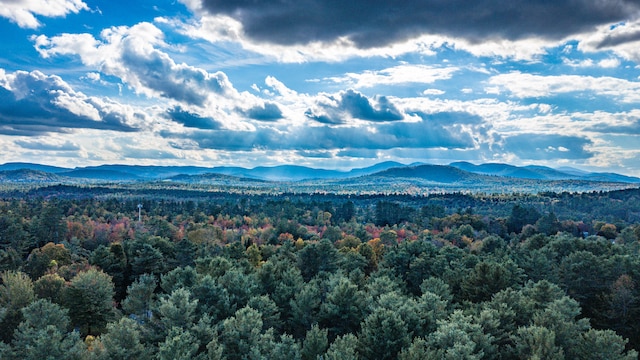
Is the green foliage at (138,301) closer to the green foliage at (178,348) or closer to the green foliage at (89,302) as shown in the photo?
the green foliage at (89,302)

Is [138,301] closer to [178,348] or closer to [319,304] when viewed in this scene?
[319,304]

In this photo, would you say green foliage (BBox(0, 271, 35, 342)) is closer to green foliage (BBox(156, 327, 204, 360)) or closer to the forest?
the forest

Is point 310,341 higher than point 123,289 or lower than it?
higher

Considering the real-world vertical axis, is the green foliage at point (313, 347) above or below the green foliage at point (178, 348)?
below

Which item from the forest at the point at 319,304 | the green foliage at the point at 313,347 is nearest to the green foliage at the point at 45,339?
the forest at the point at 319,304

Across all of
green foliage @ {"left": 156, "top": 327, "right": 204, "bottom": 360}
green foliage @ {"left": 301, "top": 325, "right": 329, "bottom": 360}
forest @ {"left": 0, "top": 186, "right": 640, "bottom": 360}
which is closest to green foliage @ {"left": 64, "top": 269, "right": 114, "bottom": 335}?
forest @ {"left": 0, "top": 186, "right": 640, "bottom": 360}

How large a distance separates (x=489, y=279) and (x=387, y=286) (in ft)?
39.0

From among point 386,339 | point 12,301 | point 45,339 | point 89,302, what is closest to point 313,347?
point 386,339

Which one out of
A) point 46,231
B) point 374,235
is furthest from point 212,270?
point 374,235

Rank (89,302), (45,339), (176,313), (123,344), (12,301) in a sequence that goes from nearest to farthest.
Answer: (45,339)
(123,344)
(176,313)
(12,301)
(89,302)

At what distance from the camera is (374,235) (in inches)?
4705

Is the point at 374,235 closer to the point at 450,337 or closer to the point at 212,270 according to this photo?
the point at 212,270

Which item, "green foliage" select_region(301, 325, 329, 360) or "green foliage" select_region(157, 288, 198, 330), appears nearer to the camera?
"green foliage" select_region(301, 325, 329, 360)

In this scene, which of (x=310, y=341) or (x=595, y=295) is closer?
(x=310, y=341)
